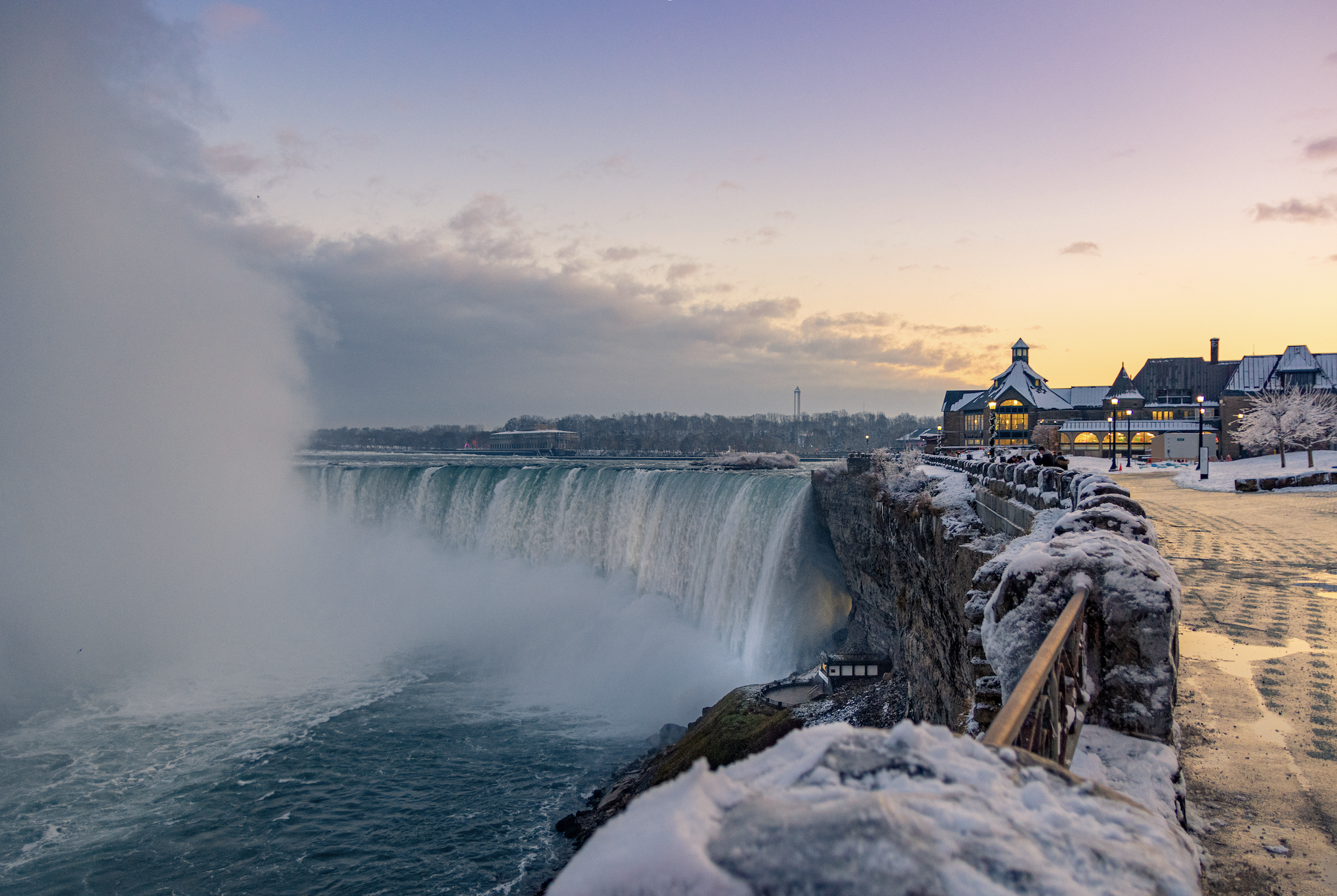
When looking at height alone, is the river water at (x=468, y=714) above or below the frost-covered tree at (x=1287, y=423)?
below

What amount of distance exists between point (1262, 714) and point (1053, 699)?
15.1ft

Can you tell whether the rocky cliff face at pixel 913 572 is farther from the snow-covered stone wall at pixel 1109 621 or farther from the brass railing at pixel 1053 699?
the brass railing at pixel 1053 699

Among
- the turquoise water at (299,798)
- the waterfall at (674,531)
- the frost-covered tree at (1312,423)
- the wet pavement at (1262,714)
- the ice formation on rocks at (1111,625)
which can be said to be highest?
the frost-covered tree at (1312,423)

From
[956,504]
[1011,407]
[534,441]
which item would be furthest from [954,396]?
[534,441]

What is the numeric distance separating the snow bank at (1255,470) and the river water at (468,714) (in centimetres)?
1562

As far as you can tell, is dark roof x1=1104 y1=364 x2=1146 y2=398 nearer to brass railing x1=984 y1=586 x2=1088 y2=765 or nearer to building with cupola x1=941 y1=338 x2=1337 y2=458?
building with cupola x1=941 y1=338 x2=1337 y2=458

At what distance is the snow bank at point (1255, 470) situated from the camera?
2759 centimetres

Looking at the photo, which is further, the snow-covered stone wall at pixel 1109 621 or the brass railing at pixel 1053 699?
the snow-covered stone wall at pixel 1109 621

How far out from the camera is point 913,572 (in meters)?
18.2

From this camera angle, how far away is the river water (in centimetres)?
1603

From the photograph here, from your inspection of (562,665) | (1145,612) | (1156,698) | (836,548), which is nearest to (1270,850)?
(1156,698)

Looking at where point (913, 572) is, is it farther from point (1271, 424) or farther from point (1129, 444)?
point (1129, 444)

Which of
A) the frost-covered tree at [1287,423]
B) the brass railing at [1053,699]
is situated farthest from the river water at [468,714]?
the frost-covered tree at [1287,423]

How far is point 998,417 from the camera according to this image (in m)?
59.8
